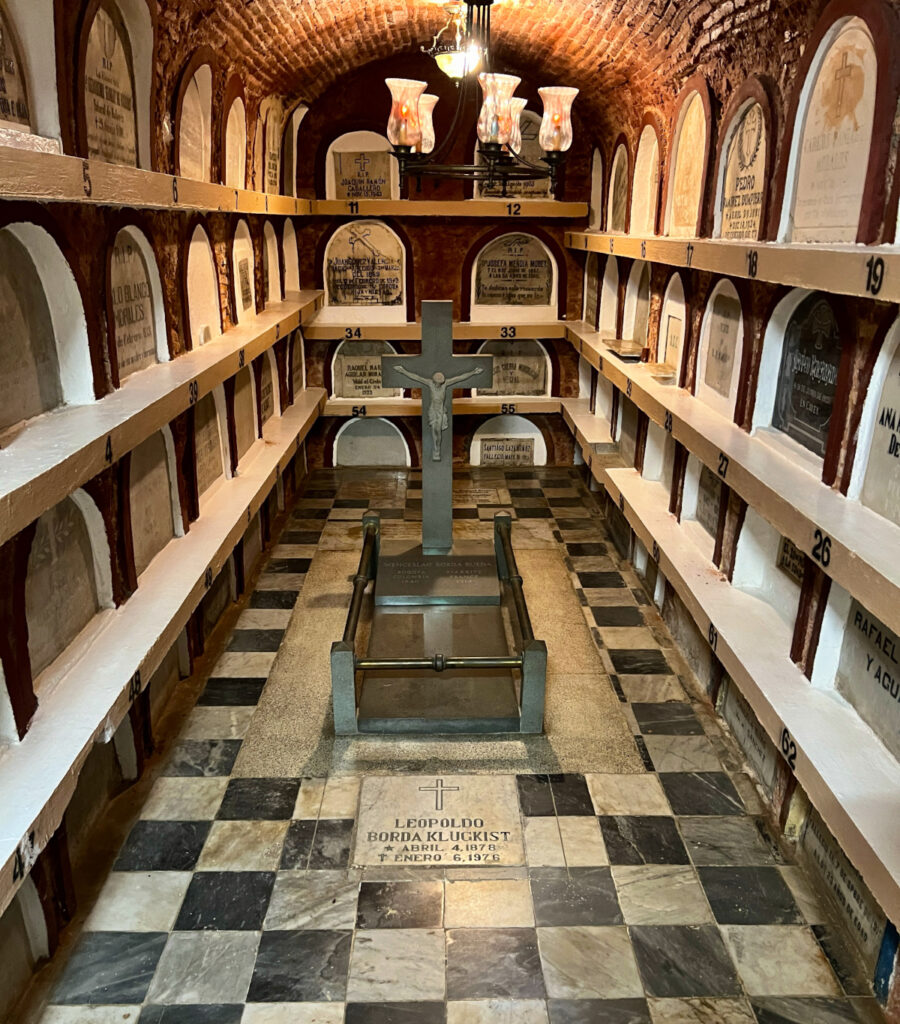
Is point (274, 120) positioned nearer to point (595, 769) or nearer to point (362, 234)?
point (362, 234)

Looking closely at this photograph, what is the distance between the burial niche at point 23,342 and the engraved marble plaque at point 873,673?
8.15 ft

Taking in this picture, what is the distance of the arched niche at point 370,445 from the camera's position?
23.7 feet

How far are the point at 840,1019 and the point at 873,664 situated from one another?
37.4 inches

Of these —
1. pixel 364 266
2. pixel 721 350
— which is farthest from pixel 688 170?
pixel 364 266

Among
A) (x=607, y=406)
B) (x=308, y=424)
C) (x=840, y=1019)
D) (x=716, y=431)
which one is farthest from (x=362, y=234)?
(x=840, y=1019)

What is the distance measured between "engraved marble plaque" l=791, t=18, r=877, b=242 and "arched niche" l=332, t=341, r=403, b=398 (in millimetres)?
4523

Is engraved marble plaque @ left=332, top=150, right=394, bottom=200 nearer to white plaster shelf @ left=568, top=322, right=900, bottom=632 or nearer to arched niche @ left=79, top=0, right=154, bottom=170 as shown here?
white plaster shelf @ left=568, top=322, right=900, bottom=632

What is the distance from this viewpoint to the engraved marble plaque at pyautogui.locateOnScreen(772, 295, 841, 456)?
281cm

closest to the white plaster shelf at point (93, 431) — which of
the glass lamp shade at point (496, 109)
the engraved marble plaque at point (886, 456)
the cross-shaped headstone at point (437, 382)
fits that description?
the cross-shaped headstone at point (437, 382)

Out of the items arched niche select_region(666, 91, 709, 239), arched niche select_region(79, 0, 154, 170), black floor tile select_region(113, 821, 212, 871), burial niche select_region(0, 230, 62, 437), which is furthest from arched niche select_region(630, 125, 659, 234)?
black floor tile select_region(113, 821, 212, 871)

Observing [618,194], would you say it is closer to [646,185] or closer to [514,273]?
[646,185]

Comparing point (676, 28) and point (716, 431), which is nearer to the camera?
point (716, 431)

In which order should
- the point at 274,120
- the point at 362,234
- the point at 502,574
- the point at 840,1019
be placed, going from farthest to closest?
1. the point at 362,234
2. the point at 274,120
3. the point at 502,574
4. the point at 840,1019

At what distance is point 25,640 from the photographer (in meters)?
2.30
